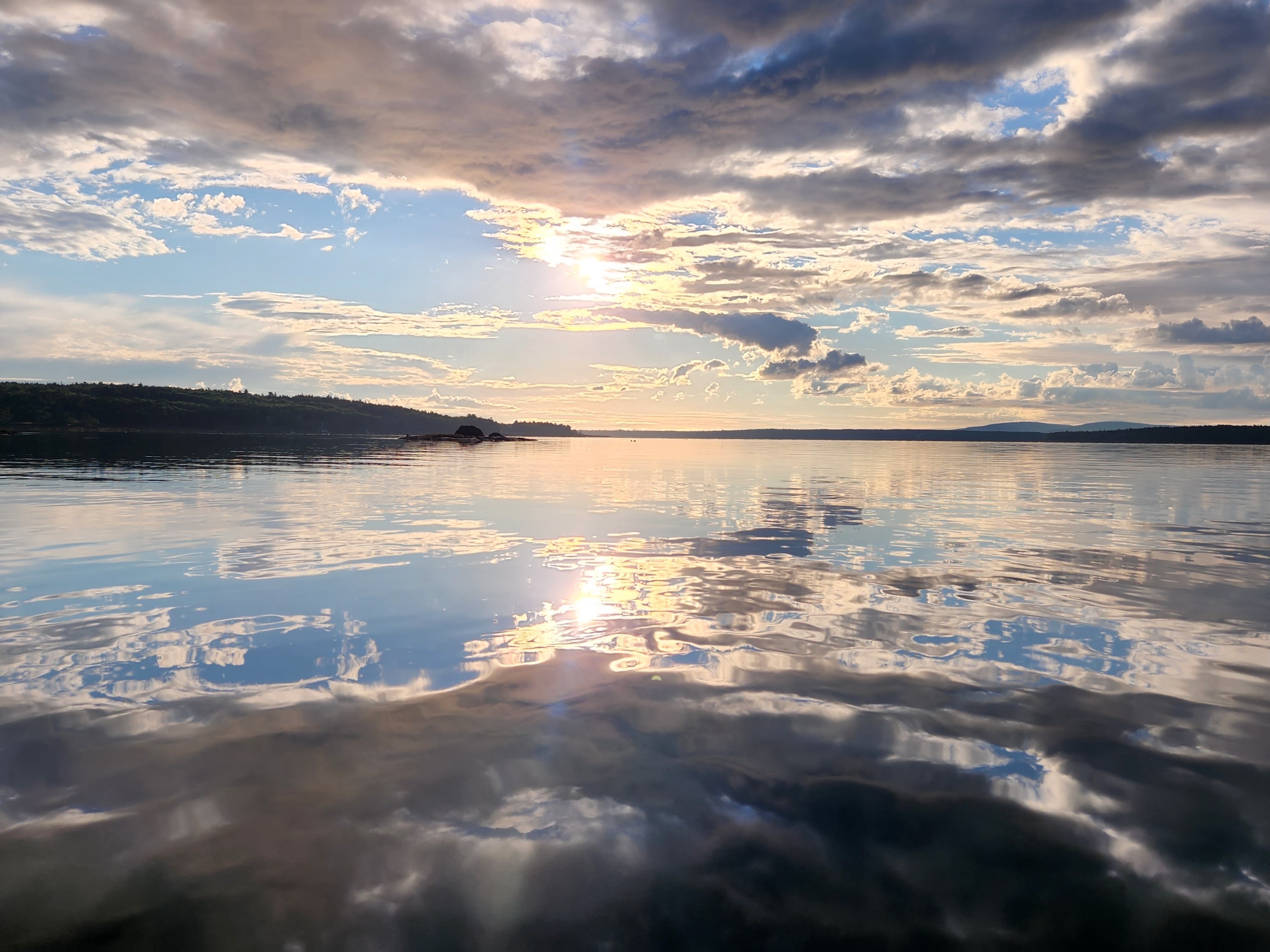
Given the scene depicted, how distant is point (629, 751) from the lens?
7.23 metres

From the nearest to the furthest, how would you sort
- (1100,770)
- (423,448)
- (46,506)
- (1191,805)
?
(1191,805), (1100,770), (46,506), (423,448)

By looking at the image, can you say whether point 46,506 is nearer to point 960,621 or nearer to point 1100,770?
point 960,621

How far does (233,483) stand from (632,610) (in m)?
32.1

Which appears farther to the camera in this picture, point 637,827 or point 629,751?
point 629,751

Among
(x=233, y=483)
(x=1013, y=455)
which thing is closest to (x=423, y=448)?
(x=233, y=483)

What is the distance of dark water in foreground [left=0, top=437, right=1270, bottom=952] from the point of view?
493 centimetres

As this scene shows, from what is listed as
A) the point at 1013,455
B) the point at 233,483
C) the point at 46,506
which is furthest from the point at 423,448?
the point at 1013,455

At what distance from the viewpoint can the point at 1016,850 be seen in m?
5.59

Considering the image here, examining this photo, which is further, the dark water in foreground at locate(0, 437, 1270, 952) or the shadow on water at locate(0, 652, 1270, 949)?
the dark water in foreground at locate(0, 437, 1270, 952)

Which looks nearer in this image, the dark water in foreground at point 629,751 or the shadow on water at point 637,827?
the shadow on water at point 637,827

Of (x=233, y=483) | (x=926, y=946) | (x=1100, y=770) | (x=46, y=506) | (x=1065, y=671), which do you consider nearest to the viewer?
(x=926, y=946)

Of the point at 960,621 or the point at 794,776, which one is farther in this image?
the point at 960,621

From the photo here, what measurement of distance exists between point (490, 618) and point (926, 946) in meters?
8.80

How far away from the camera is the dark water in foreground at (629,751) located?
16.2 ft
